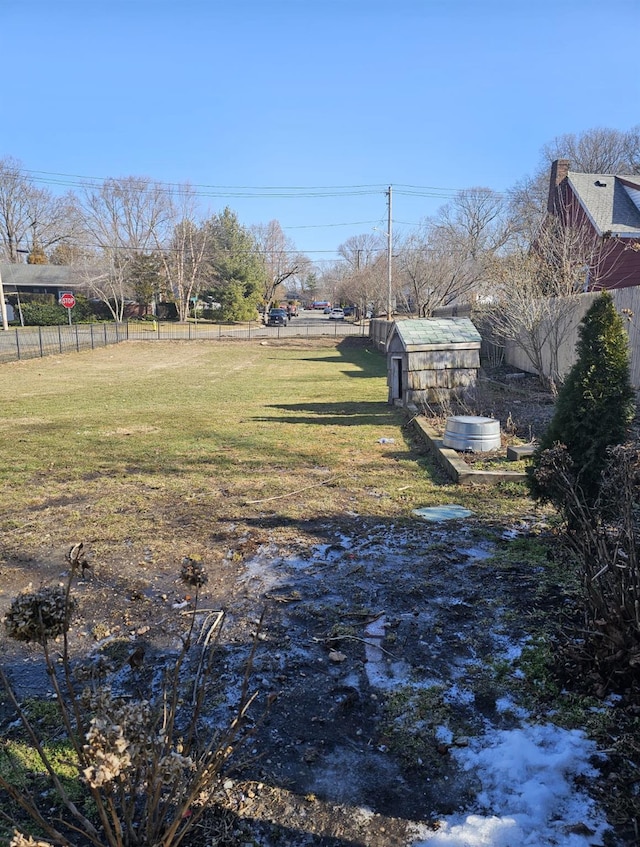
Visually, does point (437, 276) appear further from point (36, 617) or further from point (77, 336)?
point (36, 617)

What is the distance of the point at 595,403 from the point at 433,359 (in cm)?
671

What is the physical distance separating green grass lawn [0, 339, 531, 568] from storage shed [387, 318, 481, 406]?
661 millimetres

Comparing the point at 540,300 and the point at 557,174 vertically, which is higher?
the point at 557,174

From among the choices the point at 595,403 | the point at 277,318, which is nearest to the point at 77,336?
the point at 277,318

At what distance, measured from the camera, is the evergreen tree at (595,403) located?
400cm

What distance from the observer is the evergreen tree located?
157 inches

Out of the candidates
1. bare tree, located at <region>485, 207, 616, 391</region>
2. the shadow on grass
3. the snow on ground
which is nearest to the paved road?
the shadow on grass

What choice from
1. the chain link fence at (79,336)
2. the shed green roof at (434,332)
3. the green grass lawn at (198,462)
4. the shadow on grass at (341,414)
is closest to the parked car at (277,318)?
the chain link fence at (79,336)

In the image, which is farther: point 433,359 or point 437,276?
point 437,276

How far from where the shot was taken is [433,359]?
10.7 metres

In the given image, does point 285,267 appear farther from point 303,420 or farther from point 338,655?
point 338,655

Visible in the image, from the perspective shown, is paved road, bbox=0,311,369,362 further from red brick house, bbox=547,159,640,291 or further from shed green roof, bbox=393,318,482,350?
red brick house, bbox=547,159,640,291

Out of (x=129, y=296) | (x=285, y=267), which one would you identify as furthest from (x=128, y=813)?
(x=285, y=267)

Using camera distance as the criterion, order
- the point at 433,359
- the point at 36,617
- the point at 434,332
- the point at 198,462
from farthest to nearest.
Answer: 1. the point at 434,332
2. the point at 433,359
3. the point at 198,462
4. the point at 36,617
